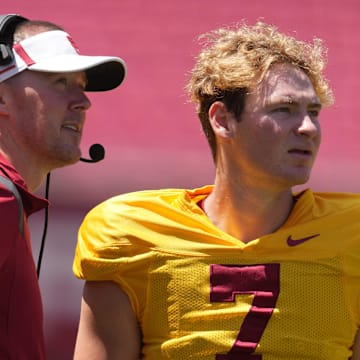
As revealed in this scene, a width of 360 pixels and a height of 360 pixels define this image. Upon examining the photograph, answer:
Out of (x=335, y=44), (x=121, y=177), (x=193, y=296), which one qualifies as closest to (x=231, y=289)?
(x=193, y=296)

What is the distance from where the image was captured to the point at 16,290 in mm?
1698

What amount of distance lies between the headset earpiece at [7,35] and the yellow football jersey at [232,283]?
0.39m

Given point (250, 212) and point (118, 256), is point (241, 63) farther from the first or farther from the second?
point (118, 256)

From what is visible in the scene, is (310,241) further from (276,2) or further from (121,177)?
(276,2)

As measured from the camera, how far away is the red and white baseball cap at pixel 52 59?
198cm

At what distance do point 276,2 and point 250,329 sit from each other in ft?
11.2

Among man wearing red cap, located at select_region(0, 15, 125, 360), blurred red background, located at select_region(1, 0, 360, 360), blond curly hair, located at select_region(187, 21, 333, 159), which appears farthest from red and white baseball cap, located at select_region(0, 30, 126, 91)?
blurred red background, located at select_region(1, 0, 360, 360)

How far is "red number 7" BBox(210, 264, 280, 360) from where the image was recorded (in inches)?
76.3

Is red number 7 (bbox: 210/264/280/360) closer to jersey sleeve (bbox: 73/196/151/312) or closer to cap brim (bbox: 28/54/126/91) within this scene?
jersey sleeve (bbox: 73/196/151/312)

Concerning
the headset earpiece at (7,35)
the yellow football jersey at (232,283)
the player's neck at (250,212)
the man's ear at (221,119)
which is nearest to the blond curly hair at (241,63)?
the man's ear at (221,119)

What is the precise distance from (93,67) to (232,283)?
0.53 metres

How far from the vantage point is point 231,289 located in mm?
1972

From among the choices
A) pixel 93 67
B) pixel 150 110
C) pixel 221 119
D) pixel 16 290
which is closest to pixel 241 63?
pixel 221 119

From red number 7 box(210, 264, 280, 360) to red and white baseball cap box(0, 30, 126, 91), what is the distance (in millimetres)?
495
